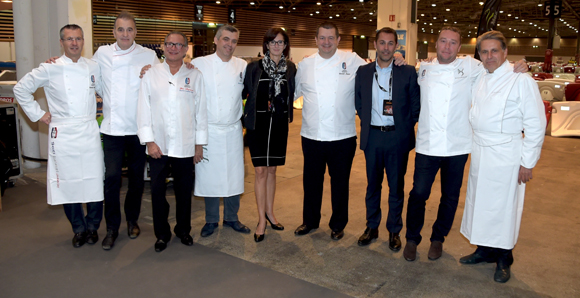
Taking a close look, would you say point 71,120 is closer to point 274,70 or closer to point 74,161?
point 74,161

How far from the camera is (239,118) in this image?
13.2ft

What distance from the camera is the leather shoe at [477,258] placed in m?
3.45

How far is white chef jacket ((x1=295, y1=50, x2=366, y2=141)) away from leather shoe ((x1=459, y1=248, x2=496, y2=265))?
4.20 ft

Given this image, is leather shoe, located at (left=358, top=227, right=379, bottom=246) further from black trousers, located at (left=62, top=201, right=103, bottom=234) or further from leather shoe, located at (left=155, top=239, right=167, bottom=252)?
black trousers, located at (left=62, top=201, right=103, bottom=234)

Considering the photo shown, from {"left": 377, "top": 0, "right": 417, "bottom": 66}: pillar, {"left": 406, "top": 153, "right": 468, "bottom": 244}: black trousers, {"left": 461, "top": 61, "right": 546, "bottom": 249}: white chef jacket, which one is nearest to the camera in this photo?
{"left": 461, "top": 61, "right": 546, "bottom": 249}: white chef jacket

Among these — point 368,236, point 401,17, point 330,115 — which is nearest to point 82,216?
point 330,115

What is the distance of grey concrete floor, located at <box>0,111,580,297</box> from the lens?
3.07 meters

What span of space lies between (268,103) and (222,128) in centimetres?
47

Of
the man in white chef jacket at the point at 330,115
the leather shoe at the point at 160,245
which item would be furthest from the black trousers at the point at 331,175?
the leather shoe at the point at 160,245

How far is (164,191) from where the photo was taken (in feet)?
12.1

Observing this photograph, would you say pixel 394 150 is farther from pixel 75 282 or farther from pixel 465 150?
pixel 75 282

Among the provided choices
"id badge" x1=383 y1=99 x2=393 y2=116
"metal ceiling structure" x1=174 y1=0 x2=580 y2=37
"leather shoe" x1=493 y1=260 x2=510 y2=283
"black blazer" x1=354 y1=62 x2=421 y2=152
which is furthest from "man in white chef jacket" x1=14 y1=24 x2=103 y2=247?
"metal ceiling structure" x1=174 y1=0 x2=580 y2=37

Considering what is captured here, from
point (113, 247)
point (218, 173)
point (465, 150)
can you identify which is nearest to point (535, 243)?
point (465, 150)

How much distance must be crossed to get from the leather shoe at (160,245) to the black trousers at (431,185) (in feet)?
6.18
